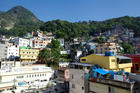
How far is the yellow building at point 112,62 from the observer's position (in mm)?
20984

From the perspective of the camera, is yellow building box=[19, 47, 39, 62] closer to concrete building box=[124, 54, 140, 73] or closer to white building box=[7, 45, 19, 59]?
white building box=[7, 45, 19, 59]

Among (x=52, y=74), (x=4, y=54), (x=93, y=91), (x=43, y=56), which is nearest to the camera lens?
(x=93, y=91)

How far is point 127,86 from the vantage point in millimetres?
12891

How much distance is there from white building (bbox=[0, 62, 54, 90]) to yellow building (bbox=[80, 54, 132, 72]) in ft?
47.2

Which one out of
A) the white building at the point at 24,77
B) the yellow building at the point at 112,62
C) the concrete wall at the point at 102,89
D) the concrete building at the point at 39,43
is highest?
the concrete building at the point at 39,43

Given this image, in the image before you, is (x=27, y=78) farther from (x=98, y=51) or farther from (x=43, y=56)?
(x=98, y=51)

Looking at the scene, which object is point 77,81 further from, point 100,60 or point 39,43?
point 39,43

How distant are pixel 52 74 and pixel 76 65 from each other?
652 inches

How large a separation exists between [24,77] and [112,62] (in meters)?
22.7

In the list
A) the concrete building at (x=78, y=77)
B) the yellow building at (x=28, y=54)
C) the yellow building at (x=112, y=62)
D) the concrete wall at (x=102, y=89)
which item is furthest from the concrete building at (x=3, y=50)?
the concrete wall at (x=102, y=89)

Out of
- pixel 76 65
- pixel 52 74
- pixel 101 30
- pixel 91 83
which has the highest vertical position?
pixel 101 30

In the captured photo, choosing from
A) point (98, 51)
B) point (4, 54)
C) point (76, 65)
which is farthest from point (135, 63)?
point (4, 54)

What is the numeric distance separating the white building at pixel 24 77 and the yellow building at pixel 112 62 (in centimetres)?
1438

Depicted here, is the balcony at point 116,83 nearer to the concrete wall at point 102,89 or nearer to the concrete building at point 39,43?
the concrete wall at point 102,89
